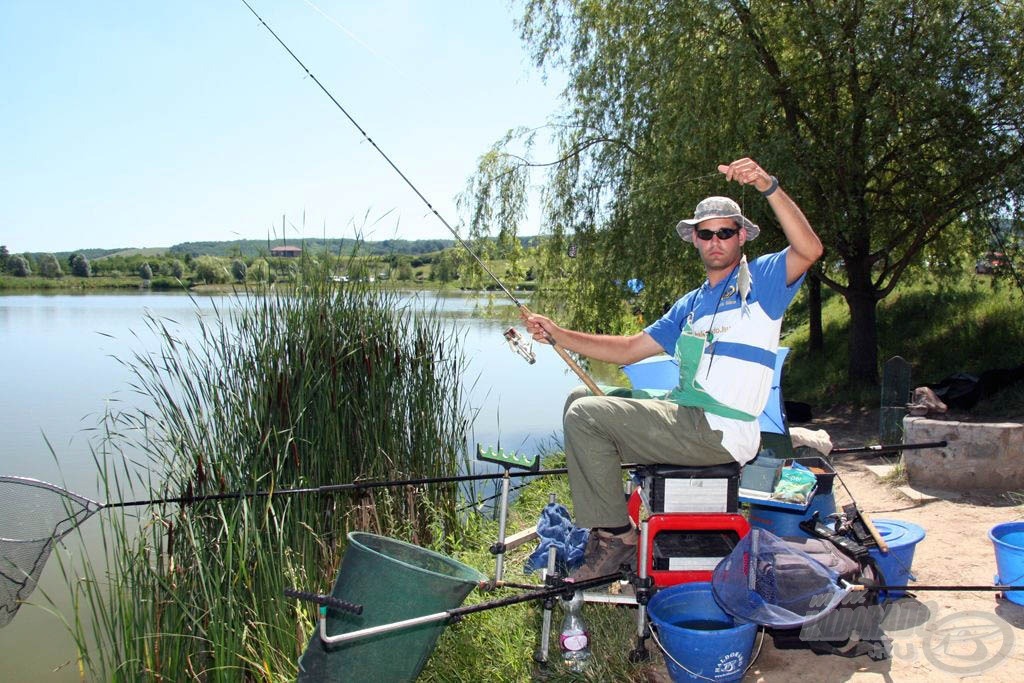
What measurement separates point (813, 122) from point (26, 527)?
832 centimetres

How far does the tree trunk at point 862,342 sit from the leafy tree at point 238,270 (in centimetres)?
764

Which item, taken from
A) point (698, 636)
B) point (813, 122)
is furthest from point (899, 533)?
point (813, 122)

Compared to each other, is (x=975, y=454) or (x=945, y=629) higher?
(x=975, y=454)

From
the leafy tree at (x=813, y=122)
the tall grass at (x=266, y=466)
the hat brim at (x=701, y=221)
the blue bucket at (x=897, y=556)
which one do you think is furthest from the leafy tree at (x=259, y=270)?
the leafy tree at (x=813, y=122)

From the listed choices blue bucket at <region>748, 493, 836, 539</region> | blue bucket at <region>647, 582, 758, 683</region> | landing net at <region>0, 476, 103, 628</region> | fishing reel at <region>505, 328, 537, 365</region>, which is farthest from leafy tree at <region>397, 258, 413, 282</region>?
blue bucket at <region>647, 582, 758, 683</region>

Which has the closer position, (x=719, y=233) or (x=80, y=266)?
(x=719, y=233)

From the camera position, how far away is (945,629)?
331 centimetres

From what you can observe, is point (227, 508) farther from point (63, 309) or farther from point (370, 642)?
point (63, 309)

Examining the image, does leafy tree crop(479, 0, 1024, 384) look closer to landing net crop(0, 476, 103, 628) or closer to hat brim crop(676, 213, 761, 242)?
hat brim crop(676, 213, 761, 242)

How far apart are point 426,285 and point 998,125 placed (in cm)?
633

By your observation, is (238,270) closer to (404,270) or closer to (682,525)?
(404,270)

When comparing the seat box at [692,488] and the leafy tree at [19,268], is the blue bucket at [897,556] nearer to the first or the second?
the seat box at [692,488]

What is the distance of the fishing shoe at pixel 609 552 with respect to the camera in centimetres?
304

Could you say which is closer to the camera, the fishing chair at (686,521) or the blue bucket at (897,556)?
the fishing chair at (686,521)
